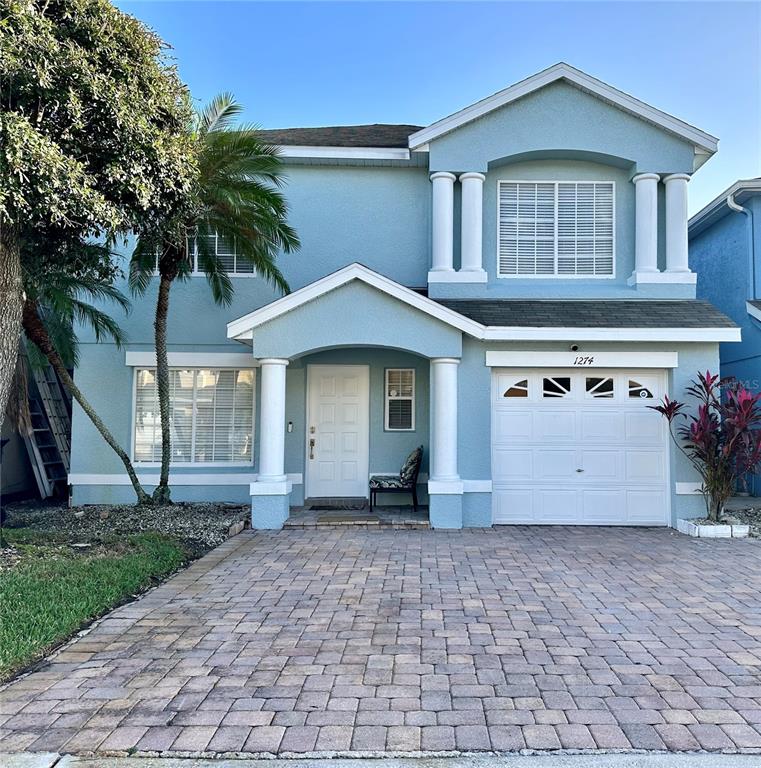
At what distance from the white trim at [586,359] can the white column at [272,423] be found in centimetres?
350

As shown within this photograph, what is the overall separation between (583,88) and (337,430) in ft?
26.1

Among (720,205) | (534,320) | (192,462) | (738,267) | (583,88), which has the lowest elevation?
(192,462)

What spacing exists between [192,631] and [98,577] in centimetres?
184

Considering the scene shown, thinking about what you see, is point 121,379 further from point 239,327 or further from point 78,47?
point 78,47

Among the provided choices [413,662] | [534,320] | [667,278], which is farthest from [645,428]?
[413,662]

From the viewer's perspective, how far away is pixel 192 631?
4953 millimetres

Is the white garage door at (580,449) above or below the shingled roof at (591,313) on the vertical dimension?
below

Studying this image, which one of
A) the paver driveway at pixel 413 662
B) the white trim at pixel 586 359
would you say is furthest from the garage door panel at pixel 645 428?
the paver driveway at pixel 413 662

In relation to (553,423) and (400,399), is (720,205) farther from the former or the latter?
(400,399)

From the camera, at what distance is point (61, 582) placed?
588cm

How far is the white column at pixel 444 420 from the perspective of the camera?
9.16 m

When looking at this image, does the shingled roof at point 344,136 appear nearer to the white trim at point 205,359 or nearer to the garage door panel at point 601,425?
the white trim at point 205,359

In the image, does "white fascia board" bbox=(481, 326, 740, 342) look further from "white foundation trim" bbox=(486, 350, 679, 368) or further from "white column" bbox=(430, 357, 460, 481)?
"white column" bbox=(430, 357, 460, 481)

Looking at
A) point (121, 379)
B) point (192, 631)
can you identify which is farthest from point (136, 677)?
point (121, 379)
